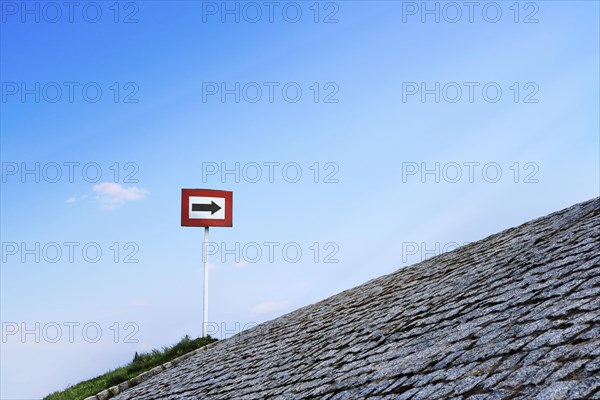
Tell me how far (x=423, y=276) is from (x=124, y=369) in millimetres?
8938

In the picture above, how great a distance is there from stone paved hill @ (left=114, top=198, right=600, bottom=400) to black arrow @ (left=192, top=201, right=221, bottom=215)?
692 cm

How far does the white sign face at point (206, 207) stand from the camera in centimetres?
1714

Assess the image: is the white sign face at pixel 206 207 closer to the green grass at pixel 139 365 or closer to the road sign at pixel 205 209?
the road sign at pixel 205 209

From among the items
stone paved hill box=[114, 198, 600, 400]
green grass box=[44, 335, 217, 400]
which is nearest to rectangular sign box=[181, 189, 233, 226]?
green grass box=[44, 335, 217, 400]

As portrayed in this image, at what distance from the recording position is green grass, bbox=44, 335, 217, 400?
550 inches

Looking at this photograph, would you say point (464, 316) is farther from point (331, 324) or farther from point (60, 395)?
point (60, 395)

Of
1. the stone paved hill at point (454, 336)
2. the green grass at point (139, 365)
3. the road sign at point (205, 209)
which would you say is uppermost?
the road sign at point (205, 209)

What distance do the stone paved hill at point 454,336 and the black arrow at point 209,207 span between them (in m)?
6.92

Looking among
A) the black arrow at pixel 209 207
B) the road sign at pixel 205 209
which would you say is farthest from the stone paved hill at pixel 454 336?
the black arrow at pixel 209 207

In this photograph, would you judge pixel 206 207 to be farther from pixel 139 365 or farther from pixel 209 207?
pixel 139 365

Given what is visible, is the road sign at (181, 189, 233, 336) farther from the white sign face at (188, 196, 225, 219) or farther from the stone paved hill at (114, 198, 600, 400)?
the stone paved hill at (114, 198, 600, 400)

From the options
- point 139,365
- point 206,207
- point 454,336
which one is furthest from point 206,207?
point 454,336

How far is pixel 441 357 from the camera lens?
4945 millimetres

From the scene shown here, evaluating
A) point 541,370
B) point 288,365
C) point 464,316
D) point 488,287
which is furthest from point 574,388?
point 288,365
